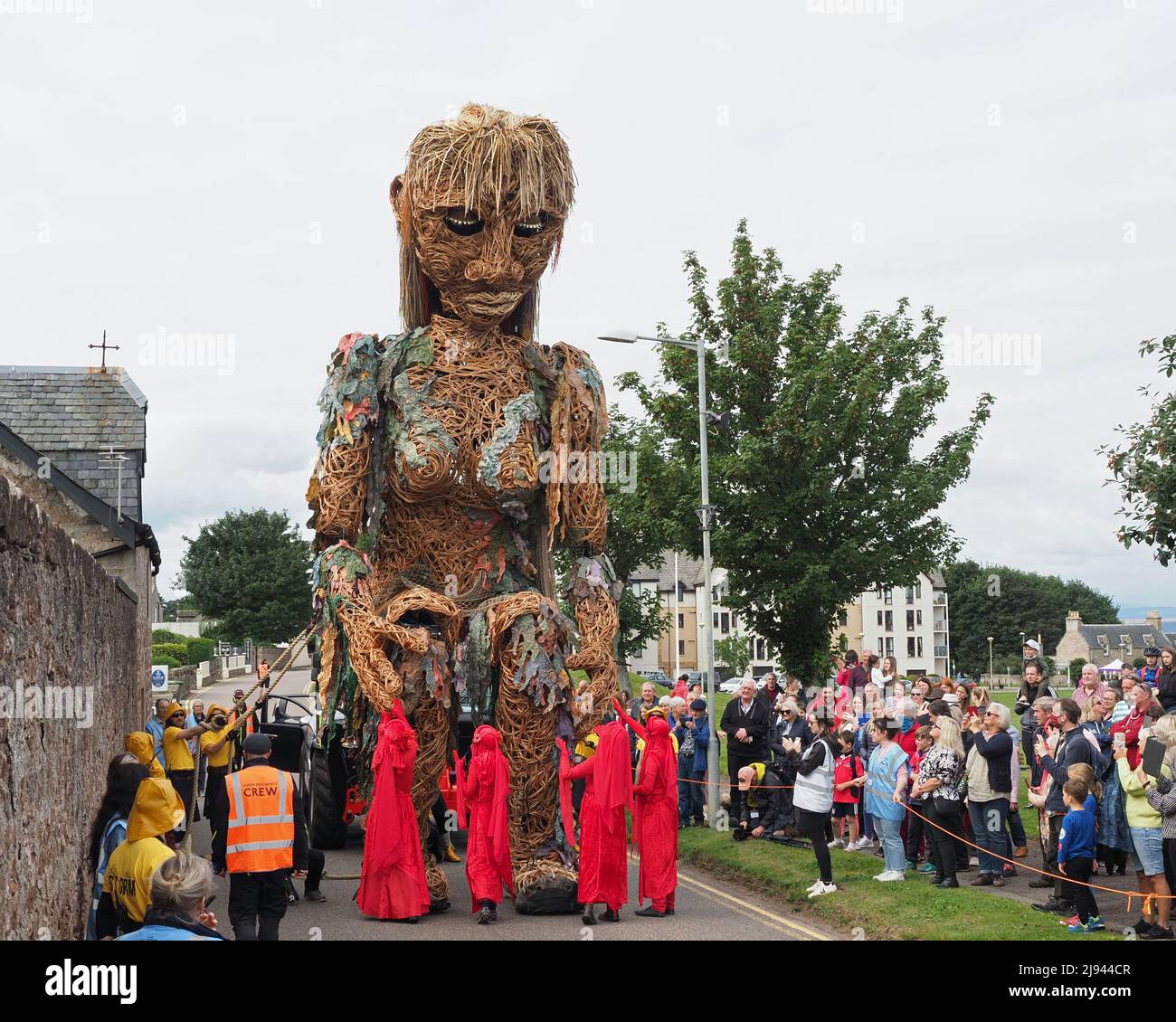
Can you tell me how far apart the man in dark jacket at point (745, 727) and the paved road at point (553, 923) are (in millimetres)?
3218

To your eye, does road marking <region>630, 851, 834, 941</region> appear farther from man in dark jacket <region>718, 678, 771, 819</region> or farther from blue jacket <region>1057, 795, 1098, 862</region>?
man in dark jacket <region>718, 678, 771, 819</region>

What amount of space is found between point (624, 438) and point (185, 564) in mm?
35754

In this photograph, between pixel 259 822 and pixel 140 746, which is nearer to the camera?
pixel 259 822

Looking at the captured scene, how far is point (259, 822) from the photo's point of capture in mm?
7562

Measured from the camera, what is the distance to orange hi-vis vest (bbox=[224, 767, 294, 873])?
757 cm

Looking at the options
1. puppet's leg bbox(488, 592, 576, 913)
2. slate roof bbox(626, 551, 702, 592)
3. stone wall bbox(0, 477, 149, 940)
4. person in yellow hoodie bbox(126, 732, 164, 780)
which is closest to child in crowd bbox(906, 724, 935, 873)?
puppet's leg bbox(488, 592, 576, 913)

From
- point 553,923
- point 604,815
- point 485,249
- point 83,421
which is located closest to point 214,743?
point 553,923

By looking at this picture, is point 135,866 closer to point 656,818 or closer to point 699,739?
point 656,818

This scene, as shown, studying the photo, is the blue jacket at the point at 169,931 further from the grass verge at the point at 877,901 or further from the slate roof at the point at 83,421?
the slate roof at the point at 83,421

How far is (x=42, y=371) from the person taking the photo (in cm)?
2214

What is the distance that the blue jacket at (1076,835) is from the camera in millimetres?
8844

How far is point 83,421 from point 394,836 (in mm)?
14395
